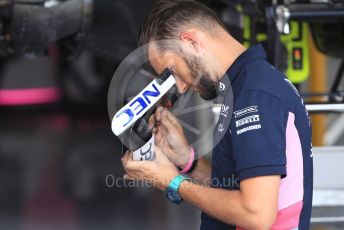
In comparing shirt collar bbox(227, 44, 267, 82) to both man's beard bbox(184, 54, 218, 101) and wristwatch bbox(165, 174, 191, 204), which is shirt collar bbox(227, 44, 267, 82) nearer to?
man's beard bbox(184, 54, 218, 101)

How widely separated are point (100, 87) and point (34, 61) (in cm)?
104

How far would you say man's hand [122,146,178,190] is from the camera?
1982 millimetres

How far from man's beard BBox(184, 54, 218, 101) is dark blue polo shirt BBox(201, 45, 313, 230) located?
0.03 meters

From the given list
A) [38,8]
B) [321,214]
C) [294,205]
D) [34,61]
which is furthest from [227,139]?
[34,61]

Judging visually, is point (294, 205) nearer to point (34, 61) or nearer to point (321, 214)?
point (321, 214)

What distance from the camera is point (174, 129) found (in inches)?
88.2

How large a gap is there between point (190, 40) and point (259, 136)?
0.32 meters

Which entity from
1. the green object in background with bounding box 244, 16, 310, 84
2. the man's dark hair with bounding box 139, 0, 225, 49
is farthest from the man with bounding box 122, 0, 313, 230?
the green object in background with bounding box 244, 16, 310, 84

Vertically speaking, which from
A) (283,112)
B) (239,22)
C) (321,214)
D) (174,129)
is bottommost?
(321,214)

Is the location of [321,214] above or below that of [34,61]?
above

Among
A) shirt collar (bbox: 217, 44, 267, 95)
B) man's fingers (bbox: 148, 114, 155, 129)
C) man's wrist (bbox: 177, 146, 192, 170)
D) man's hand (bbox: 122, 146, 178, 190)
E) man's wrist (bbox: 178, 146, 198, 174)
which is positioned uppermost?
shirt collar (bbox: 217, 44, 267, 95)

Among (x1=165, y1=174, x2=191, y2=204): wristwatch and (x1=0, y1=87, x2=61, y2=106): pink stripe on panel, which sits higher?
(x1=165, y1=174, x2=191, y2=204): wristwatch

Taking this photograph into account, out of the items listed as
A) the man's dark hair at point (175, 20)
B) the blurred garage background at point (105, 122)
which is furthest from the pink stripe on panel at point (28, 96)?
the man's dark hair at point (175, 20)

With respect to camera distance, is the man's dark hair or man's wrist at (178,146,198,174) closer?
the man's dark hair
